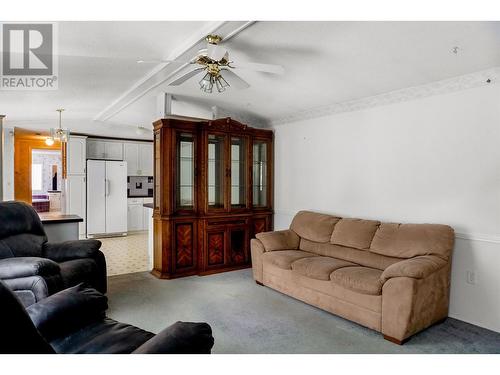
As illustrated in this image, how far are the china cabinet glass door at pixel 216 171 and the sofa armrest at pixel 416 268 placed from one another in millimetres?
2632

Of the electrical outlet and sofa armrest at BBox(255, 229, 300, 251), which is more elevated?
sofa armrest at BBox(255, 229, 300, 251)

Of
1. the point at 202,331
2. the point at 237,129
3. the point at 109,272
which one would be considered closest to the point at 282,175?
the point at 237,129

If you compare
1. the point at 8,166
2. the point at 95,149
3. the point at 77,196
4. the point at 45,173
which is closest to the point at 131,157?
the point at 95,149

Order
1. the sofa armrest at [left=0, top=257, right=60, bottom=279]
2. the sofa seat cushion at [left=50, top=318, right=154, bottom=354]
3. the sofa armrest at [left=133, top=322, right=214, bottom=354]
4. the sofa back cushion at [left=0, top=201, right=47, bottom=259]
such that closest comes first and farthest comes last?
the sofa armrest at [left=133, top=322, right=214, bottom=354], the sofa seat cushion at [left=50, top=318, right=154, bottom=354], the sofa armrest at [left=0, top=257, right=60, bottom=279], the sofa back cushion at [left=0, top=201, right=47, bottom=259]

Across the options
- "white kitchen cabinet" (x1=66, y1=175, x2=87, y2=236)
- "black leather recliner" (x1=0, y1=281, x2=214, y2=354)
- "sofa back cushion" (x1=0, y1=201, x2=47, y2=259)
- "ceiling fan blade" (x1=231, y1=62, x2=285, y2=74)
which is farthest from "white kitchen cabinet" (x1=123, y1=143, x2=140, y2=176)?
"black leather recliner" (x1=0, y1=281, x2=214, y2=354)

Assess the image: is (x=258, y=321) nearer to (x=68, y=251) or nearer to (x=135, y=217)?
(x=68, y=251)

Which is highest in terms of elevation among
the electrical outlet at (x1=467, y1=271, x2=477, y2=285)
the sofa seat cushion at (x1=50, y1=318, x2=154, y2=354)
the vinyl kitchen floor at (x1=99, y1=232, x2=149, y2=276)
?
the sofa seat cushion at (x1=50, y1=318, x2=154, y2=354)

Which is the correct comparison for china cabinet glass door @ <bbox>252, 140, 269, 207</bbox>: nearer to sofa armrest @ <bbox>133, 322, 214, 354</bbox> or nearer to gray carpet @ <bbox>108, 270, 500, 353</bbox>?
gray carpet @ <bbox>108, 270, 500, 353</bbox>

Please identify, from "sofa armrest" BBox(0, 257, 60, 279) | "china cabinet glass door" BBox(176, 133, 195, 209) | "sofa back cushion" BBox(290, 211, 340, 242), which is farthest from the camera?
"china cabinet glass door" BBox(176, 133, 195, 209)

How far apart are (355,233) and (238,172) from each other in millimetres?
2068

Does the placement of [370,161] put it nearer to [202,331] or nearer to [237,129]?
[237,129]

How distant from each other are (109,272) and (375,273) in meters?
3.59

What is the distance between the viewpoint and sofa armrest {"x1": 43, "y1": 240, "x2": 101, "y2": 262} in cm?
346

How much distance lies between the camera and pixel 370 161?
4102 mm
